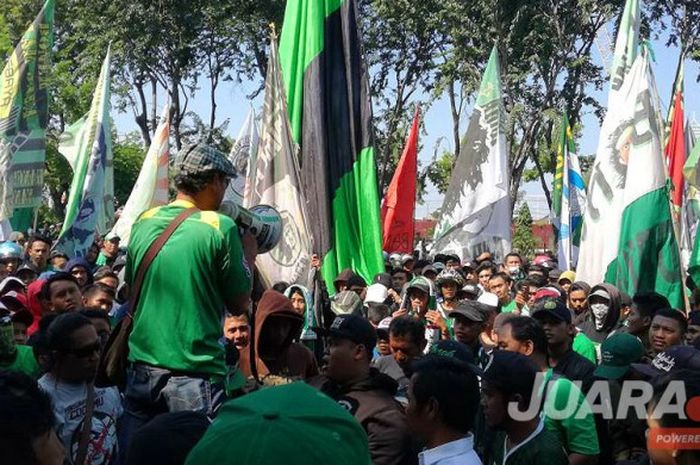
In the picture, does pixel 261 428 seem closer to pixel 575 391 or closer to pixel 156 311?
pixel 156 311

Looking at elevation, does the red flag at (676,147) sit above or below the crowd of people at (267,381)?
above

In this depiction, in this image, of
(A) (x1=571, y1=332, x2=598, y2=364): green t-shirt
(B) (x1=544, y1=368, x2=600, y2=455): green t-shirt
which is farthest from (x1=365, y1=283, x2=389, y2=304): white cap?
(B) (x1=544, y1=368, x2=600, y2=455): green t-shirt

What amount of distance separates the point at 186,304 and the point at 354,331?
1.28m

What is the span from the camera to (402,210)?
54.3ft

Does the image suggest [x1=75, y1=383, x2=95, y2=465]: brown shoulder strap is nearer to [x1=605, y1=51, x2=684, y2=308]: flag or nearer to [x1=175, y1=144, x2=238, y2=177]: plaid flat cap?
[x1=175, y1=144, x2=238, y2=177]: plaid flat cap

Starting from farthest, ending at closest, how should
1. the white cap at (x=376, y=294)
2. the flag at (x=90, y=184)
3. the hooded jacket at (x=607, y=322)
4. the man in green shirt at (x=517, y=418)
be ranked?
the flag at (x=90, y=184), the white cap at (x=376, y=294), the hooded jacket at (x=607, y=322), the man in green shirt at (x=517, y=418)

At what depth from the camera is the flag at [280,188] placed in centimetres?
825

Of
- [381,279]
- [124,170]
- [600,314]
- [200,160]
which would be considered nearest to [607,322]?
[600,314]

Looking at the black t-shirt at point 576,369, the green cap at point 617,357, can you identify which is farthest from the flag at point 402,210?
the green cap at point 617,357

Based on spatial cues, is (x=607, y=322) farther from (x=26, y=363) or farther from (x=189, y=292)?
(x=189, y=292)

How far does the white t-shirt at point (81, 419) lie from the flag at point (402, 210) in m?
11.8

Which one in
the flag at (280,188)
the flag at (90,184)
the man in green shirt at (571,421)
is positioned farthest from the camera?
the flag at (90,184)

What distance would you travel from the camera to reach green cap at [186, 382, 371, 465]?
5.06 ft

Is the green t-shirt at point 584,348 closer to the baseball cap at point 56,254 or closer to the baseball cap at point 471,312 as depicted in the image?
the baseball cap at point 471,312
